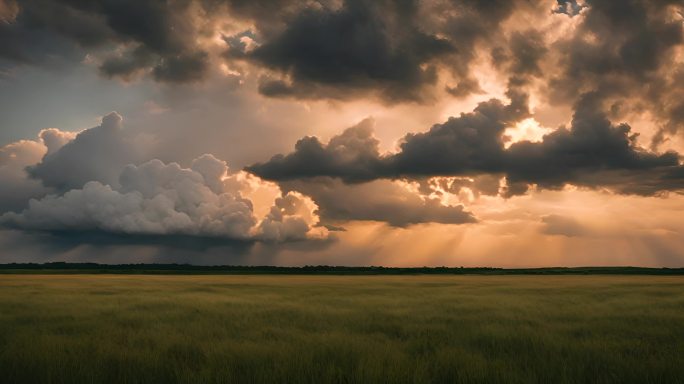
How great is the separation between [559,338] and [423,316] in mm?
6082

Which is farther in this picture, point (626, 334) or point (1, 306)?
point (1, 306)

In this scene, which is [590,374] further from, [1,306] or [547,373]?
[1,306]

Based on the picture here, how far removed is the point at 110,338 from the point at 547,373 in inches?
401

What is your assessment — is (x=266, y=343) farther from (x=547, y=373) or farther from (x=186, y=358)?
(x=547, y=373)

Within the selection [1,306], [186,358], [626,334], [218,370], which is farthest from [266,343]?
[1,306]

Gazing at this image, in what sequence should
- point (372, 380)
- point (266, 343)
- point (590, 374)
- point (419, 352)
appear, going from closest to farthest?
point (372, 380)
point (590, 374)
point (419, 352)
point (266, 343)

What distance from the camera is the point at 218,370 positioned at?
8086 millimetres

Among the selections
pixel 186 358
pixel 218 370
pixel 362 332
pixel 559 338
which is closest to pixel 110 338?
pixel 186 358

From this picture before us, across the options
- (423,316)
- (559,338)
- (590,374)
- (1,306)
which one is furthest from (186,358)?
(1,306)

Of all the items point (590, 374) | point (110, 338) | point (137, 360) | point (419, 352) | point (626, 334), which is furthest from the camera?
point (626, 334)

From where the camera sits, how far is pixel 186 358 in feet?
30.7

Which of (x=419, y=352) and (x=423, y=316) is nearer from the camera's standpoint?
(x=419, y=352)

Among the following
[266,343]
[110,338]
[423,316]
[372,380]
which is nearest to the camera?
[372,380]

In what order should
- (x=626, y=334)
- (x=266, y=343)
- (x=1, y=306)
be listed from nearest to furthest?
(x=266, y=343) → (x=626, y=334) → (x=1, y=306)
